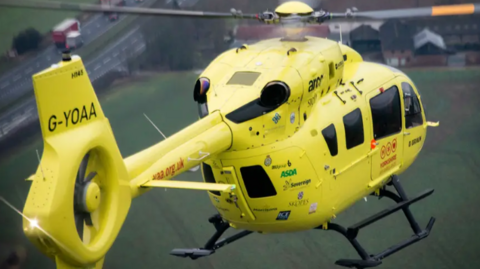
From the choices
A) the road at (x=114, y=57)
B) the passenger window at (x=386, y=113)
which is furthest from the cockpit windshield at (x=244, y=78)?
the road at (x=114, y=57)

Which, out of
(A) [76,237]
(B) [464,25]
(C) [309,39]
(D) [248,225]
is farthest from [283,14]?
(B) [464,25]

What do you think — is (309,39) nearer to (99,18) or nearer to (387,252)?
(387,252)

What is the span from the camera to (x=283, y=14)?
10.7 metres

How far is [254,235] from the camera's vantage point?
16688 mm

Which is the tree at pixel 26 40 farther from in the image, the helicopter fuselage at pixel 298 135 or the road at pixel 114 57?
the helicopter fuselage at pixel 298 135

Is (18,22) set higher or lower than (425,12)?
lower

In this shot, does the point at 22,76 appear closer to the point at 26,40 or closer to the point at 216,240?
the point at 26,40

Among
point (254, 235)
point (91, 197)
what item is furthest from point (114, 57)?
point (91, 197)

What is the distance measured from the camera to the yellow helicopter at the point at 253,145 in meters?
7.32

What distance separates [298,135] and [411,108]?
2.58 m

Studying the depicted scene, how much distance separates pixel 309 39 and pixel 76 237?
4.94 m

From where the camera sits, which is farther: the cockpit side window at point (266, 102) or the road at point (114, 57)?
the road at point (114, 57)

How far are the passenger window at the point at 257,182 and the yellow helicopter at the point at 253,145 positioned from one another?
15mm

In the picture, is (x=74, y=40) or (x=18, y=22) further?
(x=74, y=40)
